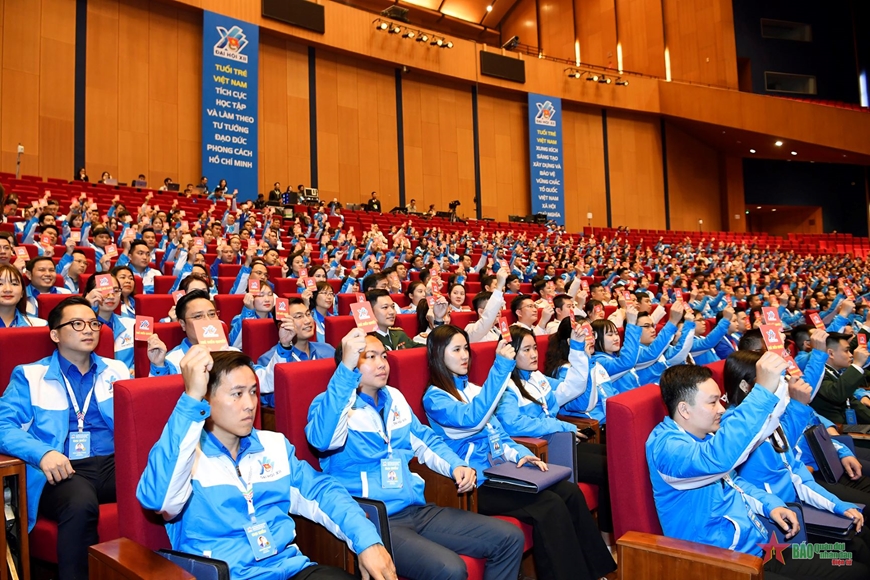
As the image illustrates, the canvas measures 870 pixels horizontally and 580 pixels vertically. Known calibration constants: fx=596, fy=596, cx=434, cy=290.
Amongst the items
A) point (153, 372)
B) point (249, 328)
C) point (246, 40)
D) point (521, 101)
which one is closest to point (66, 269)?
point (249, 328)

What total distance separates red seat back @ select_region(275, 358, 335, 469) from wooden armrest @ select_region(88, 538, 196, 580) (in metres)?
0.51

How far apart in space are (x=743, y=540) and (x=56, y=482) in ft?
5.96

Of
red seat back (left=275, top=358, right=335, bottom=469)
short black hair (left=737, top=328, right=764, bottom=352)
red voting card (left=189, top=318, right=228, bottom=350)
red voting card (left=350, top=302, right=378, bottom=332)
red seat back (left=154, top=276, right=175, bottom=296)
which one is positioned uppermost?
red seat back (left=154, top=276, right=175, bottom=296)

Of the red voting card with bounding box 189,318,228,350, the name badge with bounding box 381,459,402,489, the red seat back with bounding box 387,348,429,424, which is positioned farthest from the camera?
the red seat back with bounding box 387,348,429,424

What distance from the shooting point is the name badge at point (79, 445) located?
1784 millimetres

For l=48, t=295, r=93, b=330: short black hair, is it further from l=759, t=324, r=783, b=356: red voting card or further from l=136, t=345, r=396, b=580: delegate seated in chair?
l=759, t=324, r=783, b=356: red voting card

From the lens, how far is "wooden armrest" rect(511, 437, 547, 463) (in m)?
2.10

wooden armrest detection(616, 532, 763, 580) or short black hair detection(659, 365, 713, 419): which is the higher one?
short black hair detection(659, 365, 713, 419)

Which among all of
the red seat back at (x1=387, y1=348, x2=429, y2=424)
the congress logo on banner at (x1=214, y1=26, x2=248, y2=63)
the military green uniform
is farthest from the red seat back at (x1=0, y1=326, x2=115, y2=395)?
the congress logo on banner at (x1=214, y1=26, x2=248, y2=63)

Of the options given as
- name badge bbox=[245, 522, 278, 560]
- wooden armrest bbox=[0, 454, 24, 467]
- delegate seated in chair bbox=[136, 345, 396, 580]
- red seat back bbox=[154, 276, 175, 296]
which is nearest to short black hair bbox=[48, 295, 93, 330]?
wooden armrest bbox=[0, 454, 24, 467]

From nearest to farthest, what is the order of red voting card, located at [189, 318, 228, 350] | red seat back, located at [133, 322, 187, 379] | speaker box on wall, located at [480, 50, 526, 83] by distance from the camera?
red voting card, located at [189, 318, 228, 350] → red seat back, located at [133, 322, 187, 379] → speaker box on wall, located at [480, 50, 526, 83]

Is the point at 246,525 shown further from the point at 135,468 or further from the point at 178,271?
the point at 178,271

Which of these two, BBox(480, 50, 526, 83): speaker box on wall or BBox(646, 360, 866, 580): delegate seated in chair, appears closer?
BBox(646, 360, 866, 580): delegate seated in chair

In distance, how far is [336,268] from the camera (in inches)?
216
